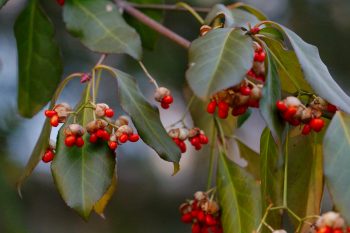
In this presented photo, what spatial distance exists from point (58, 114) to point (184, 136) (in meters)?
0.25

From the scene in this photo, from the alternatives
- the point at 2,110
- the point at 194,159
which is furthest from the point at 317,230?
the point at 194,159

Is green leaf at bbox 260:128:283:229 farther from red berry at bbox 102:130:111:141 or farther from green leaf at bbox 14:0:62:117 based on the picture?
green leaf at bbox 14:0:62:117

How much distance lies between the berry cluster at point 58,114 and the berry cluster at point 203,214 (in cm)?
30

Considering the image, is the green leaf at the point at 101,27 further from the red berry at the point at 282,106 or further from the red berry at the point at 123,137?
the red berry at the point at 282,106

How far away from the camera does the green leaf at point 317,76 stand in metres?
0.95

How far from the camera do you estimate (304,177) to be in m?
1.16

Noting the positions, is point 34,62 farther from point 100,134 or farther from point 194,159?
point 194,159

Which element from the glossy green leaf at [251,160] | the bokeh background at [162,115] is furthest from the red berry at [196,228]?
the bokeh background at [162,115]

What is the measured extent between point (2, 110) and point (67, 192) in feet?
Answer: 2.99

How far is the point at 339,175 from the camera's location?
0.90 m

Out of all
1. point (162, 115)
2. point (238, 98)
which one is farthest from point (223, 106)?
point (162, 115)

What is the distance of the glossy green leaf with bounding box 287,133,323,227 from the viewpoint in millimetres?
1150

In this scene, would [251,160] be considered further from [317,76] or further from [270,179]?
[317,76]

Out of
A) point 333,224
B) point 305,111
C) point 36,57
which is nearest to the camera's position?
point 333,224
